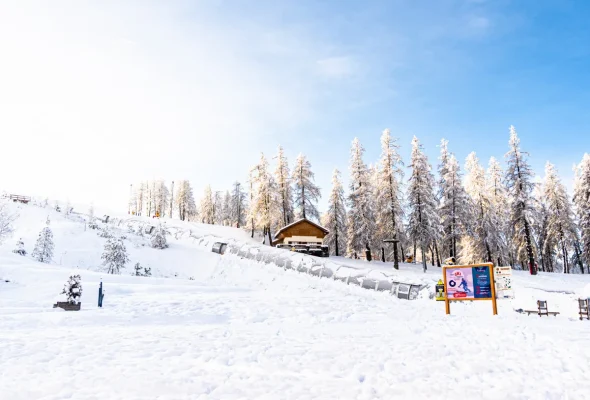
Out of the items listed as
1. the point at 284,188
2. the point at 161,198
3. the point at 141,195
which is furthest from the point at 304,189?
the point at 141,195

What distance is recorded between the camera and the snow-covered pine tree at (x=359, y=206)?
120 feet

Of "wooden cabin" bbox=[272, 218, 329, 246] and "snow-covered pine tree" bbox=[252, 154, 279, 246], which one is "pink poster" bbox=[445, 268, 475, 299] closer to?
"wooden cabin" bbox=[272, 218, 329, 246]

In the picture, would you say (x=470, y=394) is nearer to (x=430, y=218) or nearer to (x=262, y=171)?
(x=430, y=218)

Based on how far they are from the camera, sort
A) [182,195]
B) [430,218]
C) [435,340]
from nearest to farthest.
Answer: [435,340]
[430,218]
[182,195]

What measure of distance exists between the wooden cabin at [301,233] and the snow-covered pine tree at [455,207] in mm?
11808

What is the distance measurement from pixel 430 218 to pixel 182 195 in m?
56.3

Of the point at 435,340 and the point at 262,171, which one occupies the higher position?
the point at 262,171

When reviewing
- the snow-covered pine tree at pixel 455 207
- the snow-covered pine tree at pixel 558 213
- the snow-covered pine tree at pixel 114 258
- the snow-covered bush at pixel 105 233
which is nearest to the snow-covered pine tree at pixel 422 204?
the snow-covered pine tree at pixel 455 207

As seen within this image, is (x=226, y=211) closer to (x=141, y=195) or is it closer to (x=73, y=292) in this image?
(x=141, y=195)

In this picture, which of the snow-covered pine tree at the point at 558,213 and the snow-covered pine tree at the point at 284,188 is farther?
the snow-covered pine tree at the point at 284,188

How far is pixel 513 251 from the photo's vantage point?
42.2 meters

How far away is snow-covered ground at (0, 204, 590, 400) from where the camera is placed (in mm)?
5074

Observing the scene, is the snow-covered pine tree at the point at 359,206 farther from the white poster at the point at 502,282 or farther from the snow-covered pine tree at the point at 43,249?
the snow-covered pine tree at the point at 43,249

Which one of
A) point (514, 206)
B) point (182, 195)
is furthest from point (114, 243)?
point (182, 195)
